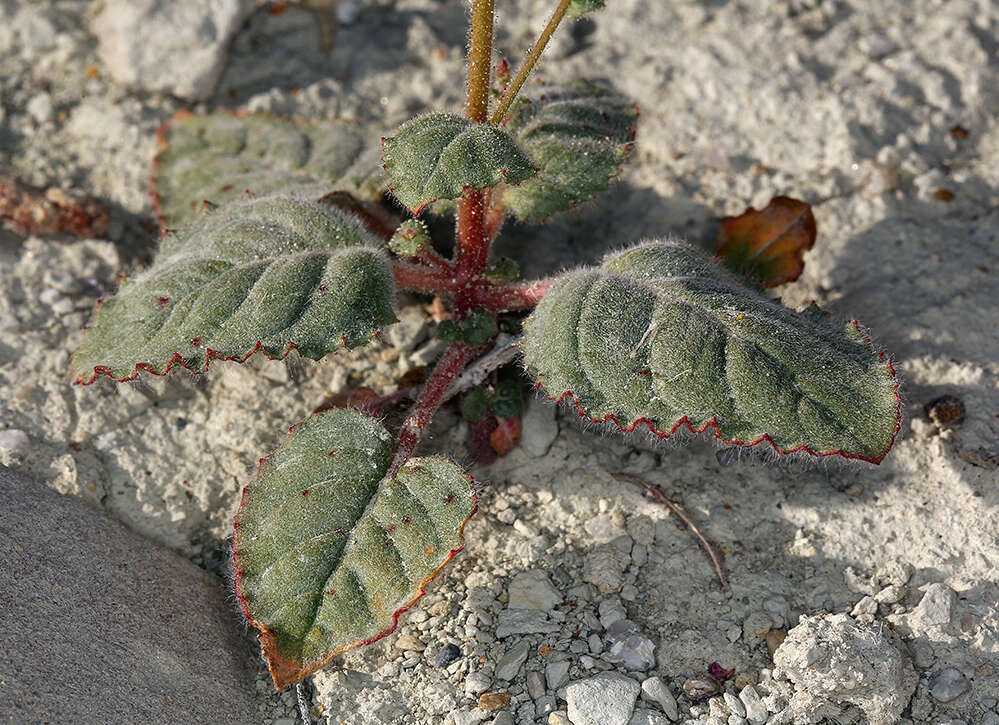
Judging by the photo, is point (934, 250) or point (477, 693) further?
point (934, 250)

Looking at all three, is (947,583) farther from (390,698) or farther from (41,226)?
(41,226)

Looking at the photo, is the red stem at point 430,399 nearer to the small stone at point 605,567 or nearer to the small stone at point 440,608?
the small stone at point 440,608

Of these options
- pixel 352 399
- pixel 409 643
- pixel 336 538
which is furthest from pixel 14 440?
pixel 409 643

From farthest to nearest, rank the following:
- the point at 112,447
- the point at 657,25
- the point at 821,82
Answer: the point at 657,25, the point at 821,82, the point at 112,447

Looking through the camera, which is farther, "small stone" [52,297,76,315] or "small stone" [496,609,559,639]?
"small stone" [52,297,76,315]

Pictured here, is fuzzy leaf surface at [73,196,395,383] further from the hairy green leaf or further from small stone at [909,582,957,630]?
small stone at [909,582,957,630]

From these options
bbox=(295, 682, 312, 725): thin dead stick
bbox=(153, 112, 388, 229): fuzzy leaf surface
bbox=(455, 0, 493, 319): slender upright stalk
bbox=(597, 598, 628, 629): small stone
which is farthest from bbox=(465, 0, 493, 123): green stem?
bbox=(295, 682, 312, 725): thin dead stick

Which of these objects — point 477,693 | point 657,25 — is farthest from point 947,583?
point 657,25

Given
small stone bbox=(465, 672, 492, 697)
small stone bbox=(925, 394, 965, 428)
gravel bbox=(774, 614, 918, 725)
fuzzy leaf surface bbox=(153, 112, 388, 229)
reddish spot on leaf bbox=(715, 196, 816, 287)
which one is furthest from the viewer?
fuzzy leaf surface bbox=(153, 112, 388, 229)
